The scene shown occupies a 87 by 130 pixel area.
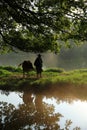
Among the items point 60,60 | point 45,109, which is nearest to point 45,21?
point 45,109

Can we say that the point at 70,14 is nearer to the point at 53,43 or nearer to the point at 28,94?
the point at 53,43

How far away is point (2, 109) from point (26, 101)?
305cm

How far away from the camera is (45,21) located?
70.2ft

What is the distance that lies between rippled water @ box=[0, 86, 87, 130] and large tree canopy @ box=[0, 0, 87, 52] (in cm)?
311

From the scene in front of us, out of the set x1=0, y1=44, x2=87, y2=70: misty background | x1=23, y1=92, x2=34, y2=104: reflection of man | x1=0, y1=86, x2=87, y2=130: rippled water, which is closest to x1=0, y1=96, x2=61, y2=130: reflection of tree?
x1=0, y1=86, x2=87, y2=130: rippled water

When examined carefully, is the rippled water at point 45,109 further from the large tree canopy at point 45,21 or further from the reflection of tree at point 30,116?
the large tree canopy at point 45,21

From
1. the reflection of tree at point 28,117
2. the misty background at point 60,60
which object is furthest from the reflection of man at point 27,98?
the misty background at point 60,60

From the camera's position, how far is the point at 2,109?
770 inches

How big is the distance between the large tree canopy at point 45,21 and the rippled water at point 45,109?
3106 millimetres

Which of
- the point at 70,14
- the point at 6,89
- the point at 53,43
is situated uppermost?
the point at 70,14

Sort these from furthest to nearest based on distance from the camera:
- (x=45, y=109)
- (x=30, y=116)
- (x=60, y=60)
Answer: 1. (x=60, y=60)
2. (x=45, y=109)
3. (x=30, y=116)

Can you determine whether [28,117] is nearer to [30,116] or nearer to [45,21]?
[30,116]

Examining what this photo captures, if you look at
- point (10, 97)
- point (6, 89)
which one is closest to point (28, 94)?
point (10, 97)

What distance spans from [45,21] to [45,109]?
4.99 metres
